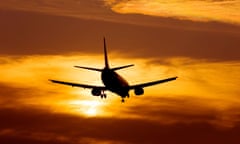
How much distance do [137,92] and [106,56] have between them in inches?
702

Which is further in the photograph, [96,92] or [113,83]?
[96,92]

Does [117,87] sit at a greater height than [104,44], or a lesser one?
lesser

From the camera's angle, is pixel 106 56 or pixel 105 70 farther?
pixel 106 56

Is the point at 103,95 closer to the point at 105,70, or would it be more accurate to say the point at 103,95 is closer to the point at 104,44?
the point at 105,70

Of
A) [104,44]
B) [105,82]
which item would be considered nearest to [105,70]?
[105,82]

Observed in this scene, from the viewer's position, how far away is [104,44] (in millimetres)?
199000

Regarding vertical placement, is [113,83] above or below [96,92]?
above

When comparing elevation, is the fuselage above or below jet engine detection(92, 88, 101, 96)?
above

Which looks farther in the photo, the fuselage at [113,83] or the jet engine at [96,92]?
the jet engine at [96,92]

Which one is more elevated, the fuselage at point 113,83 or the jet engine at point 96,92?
the fuselage at point 113,83

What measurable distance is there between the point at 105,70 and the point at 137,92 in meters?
15.4

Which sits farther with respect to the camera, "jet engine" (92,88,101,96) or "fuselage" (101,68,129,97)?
"jet engine" (92,88,101,96)

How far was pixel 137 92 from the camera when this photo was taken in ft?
624

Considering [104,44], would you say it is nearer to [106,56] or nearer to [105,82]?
[106,56]
